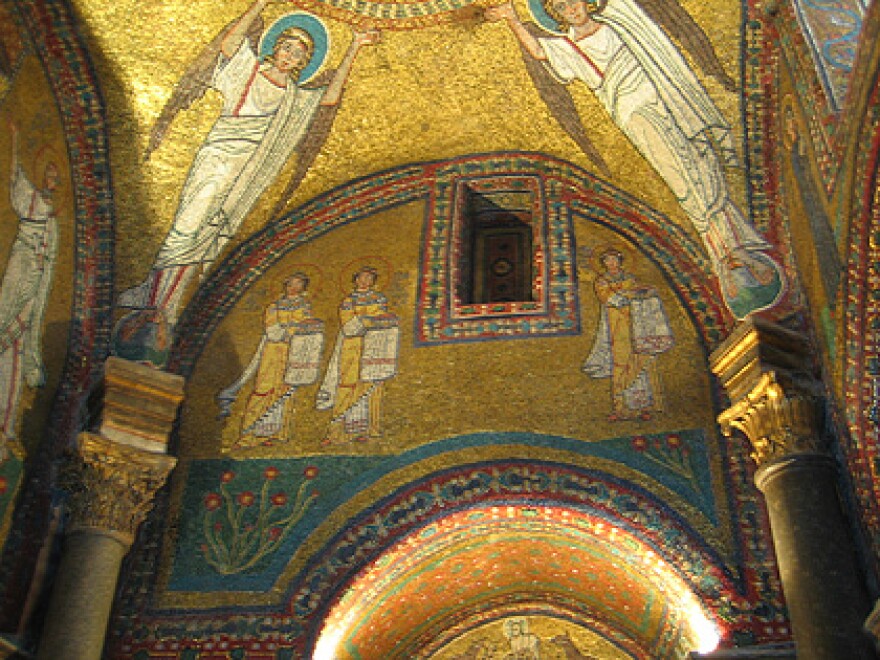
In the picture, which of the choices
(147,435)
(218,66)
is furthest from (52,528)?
(218,66)

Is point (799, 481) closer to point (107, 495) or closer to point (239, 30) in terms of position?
point (107, 495)

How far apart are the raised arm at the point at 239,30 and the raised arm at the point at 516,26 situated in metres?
1.85

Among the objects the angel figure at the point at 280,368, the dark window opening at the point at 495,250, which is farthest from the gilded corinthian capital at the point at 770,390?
the angel figure at the point at 280,368

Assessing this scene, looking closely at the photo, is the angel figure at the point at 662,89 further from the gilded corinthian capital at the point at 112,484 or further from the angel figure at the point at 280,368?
the gilded corinthian capital at the point at 112,484

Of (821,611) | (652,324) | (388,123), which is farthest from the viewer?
(388,123)

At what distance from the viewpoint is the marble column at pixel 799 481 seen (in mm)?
7074

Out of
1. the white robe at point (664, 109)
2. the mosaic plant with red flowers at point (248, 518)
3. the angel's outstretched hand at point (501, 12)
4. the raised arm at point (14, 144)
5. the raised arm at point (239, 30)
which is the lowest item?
the mosaic plant with red flowers at point (248, 518)

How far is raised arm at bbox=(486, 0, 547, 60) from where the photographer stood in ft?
32.1

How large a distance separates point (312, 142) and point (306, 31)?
1.01 meters

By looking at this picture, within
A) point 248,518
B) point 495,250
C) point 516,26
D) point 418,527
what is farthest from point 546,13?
point 248,518

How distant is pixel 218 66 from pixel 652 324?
4181 mm

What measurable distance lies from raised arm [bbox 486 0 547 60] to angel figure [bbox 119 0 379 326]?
103cm

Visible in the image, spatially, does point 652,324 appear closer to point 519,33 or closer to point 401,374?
point 401,374

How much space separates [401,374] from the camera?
963 cm
